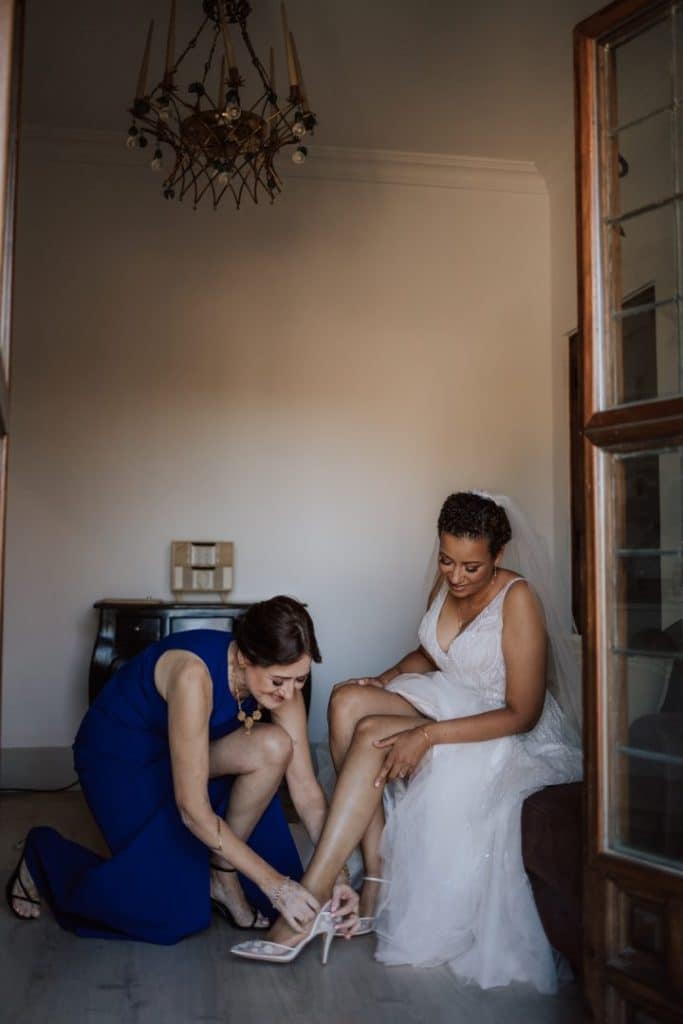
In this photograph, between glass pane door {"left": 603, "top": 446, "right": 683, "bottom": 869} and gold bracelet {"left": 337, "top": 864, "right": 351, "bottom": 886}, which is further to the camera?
gold bracelet {"left": 337, "top": 864, "right": 351, "bottom": 886}

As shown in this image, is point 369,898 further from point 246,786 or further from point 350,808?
point 246,786

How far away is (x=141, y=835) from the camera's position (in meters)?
2.56

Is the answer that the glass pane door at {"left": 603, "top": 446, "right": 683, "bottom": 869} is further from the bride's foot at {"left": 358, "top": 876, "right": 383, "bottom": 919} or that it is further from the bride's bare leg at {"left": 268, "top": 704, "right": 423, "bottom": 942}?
the bride's foot at {"left": 358, "top": 876, "right": 383, "bottom": 919}

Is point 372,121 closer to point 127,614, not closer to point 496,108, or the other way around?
point 496,108

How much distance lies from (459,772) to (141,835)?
0.85m

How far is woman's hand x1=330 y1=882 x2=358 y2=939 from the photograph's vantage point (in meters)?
2.42

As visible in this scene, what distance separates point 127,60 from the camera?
4.04m

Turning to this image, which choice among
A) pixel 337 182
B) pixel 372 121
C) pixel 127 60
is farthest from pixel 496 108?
pixel 127 60

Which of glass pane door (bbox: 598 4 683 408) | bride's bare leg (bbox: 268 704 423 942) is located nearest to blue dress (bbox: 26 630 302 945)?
bride's bare leg (bbox: 268 704 423 942)

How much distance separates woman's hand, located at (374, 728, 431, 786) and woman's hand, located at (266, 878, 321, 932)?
0.37 m

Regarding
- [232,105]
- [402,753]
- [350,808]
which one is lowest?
[350,808]

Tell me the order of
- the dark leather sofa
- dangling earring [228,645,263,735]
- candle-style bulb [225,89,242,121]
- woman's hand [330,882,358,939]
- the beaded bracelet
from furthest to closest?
1. candle-style bulb [225,89,242,121]
2. dangling earring [228,645,263,735]
3. woman's hand [330,882,358,939]
4. the beaded bracelet
5. the dark leather sofa

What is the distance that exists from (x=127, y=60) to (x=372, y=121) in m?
1.16

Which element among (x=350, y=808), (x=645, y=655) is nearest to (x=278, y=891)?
(x=350, y=808)
